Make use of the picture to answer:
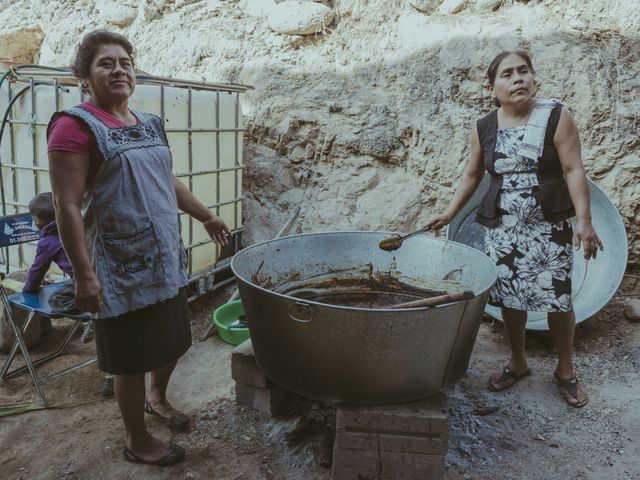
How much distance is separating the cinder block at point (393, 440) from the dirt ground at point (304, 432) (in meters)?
0.22

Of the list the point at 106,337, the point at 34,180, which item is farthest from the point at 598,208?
the point at 34,180

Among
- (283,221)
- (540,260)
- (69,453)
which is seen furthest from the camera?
(283,221)

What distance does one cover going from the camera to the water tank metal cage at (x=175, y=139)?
3299 millimetres

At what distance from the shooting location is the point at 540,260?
261 centimetres

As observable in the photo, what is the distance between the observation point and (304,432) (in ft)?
8.10

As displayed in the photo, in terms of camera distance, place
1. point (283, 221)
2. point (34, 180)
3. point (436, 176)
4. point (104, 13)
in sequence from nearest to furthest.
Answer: point (34, 180)
point (436, 176)
point (283, 221)
point (104, 13)

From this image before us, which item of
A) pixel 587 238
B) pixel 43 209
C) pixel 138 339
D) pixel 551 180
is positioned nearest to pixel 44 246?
pixel 43 209

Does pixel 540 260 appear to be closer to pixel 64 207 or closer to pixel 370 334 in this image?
pixel 370 334

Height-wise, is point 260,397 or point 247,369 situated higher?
point 247,369

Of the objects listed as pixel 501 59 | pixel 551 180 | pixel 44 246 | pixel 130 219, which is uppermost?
pixel 501 59

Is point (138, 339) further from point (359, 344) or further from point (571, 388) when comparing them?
point (571, 388)

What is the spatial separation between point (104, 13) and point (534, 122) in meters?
5.35

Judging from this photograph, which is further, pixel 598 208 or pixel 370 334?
pixel 598 208

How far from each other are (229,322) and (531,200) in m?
2.32
